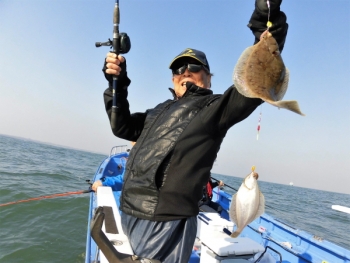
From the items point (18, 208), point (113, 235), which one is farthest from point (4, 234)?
point (113, 235)

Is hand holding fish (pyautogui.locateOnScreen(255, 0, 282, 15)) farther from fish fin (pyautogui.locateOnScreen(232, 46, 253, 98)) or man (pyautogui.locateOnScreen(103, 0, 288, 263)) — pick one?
fish fin (pyautogui.locateOnScreen(232, 46, 253, 98))

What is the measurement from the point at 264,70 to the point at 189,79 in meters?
0.77

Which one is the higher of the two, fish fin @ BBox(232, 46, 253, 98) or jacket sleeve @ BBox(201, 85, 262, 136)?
fish fin @ BBox(232, 46, 253, 98)

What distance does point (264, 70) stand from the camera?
5.11 feet

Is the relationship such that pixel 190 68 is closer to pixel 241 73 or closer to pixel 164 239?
pixel 241 73

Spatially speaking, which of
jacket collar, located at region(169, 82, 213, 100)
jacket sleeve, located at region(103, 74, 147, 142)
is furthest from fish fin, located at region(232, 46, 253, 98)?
jacket sleeve, located at region(103, 74, 147, 142)

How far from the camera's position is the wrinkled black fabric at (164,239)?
174cm

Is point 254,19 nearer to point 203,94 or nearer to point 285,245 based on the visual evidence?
point 203,94

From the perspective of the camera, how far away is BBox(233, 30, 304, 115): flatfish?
1.52 m

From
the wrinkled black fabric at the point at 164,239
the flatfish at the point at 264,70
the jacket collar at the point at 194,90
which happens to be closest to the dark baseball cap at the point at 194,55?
the jacket collar at the point at 194,90

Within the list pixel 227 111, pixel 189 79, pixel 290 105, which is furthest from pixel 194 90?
pixel 290 105

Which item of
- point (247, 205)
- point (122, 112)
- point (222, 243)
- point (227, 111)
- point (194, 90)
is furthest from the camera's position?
point (222, 243)

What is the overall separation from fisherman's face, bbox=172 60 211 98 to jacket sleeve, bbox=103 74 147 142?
1.48 feet

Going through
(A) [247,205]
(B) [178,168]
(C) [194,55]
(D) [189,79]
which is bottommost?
(A) [247,205]
